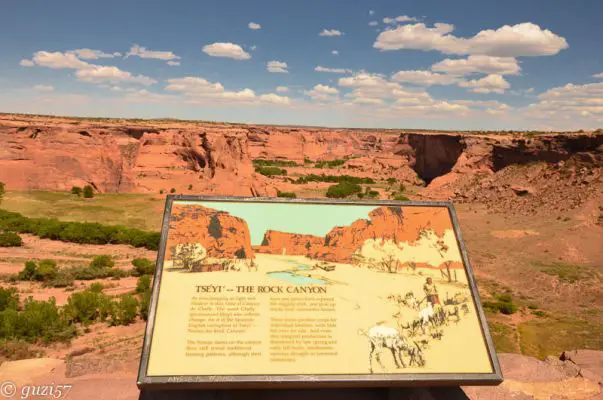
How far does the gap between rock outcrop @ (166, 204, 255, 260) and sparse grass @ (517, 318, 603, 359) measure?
13482 millimetres

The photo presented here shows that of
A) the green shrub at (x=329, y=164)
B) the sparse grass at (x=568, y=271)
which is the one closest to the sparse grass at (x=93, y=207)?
the sparse grass at (x=568, y=271)

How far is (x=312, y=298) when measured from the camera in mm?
6520

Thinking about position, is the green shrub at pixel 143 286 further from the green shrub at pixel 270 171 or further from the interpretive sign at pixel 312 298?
the green shrub at pixel 270 171

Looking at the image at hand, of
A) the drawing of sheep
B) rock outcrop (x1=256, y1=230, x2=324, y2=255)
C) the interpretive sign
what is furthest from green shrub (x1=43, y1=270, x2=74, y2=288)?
the drawing of sheep

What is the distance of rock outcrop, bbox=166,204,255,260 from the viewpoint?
692 centimetres

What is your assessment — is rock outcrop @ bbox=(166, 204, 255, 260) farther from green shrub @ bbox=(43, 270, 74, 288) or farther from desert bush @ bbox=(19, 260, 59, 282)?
desert bush @ bbox=(19, 260, 59, 282)

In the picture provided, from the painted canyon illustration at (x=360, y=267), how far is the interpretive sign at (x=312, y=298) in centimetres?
2

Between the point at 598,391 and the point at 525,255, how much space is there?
22.9m

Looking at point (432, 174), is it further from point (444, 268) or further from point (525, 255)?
point (444, 268)

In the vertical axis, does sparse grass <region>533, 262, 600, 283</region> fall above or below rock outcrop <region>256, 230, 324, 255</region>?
below

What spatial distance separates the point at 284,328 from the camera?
20.3ft

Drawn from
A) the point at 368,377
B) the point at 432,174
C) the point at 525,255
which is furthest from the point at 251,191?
the point at 432,174

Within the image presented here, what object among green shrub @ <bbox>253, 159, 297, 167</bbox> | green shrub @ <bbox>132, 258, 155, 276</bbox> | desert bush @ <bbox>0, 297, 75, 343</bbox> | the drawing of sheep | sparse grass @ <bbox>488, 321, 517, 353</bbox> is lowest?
sparse grass @ <bbox>488, 321, 517, 353</bbox>

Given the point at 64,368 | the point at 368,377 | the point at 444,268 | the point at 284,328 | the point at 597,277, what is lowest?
the point at 597,277
